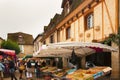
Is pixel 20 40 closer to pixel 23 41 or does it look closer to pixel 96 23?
pixel 23 41

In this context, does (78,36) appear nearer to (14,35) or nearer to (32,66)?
(32,66)

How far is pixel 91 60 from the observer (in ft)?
77.6

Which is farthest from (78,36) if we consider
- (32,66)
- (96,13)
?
(32,66)

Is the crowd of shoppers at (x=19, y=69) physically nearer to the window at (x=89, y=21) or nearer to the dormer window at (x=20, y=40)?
the window at (x=89, y=21)

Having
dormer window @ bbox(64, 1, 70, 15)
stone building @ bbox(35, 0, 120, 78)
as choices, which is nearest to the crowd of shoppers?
stone building @ bbox(35, 0, 120, 78)

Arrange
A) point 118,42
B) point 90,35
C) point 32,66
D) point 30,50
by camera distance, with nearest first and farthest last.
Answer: point 118,42
point 90,35
point 32,66
point 30,50

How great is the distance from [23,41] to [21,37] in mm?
2216

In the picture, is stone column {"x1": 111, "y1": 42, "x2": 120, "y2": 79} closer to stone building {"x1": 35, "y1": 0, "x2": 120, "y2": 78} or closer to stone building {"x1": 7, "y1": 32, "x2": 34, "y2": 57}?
stone building {"x1": 35, "y1": 0, "x2": 120, "y2": 78}

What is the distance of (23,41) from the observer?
85.4 m

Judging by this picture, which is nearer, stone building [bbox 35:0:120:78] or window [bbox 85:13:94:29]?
stone building [bbox 35:0:120:78]

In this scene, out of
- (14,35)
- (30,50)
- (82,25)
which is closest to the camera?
(82,25)

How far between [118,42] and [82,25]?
701 centimetres

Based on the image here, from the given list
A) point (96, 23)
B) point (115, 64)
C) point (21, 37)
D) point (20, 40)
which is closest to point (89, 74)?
point (115, 64)

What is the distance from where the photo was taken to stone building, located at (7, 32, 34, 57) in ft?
267
